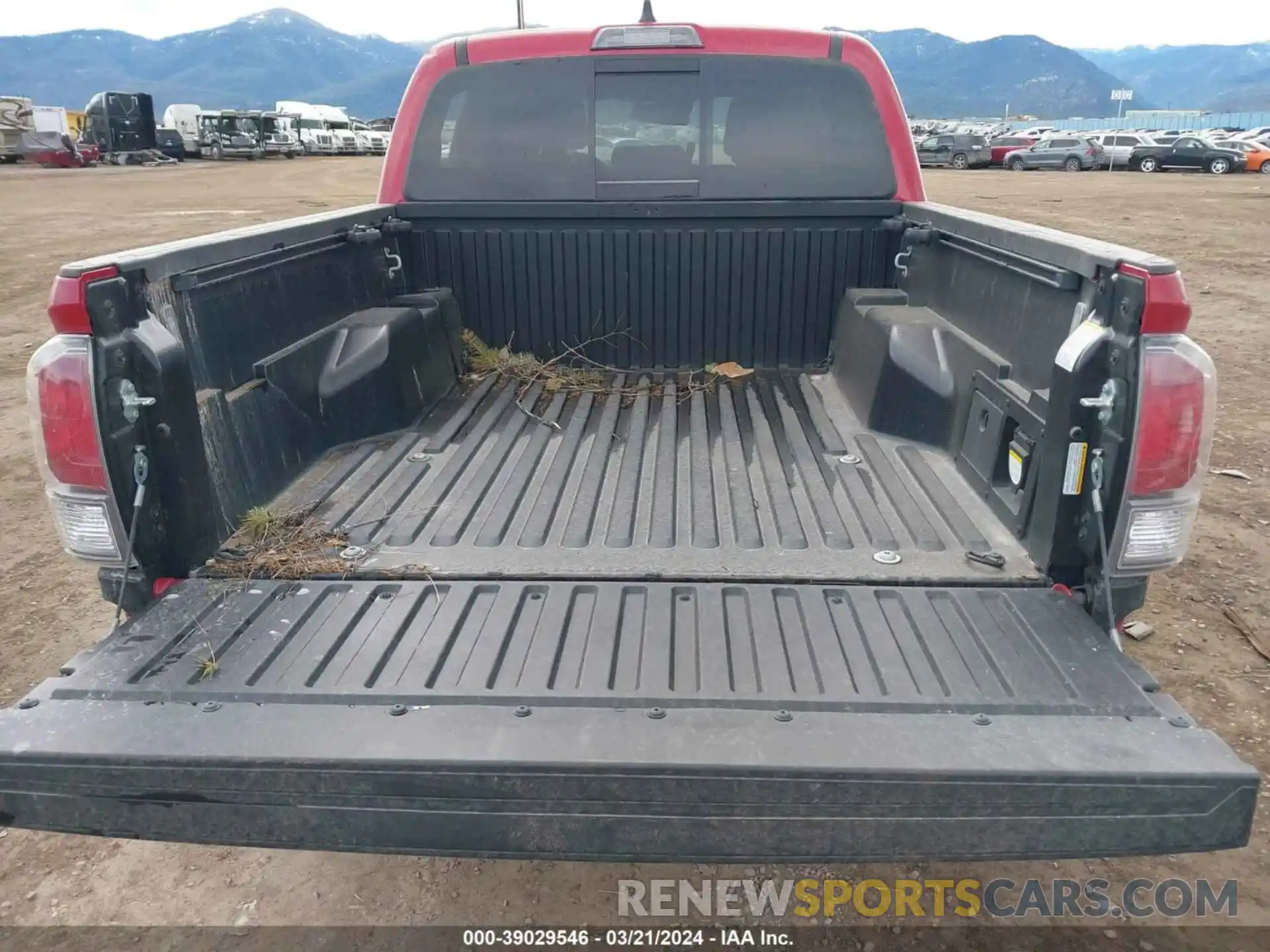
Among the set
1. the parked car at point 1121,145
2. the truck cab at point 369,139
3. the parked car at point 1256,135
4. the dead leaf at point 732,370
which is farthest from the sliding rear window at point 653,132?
the truck cab at point 369,139

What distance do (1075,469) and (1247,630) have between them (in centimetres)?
249

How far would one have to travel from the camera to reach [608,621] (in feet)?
7.23

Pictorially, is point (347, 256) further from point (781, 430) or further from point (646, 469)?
point (781, 430)

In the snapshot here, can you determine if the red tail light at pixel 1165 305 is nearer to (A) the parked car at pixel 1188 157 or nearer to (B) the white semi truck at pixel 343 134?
(A) the parked car at pixel 1188 157

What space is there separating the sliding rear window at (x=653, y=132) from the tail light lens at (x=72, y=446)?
228 cm

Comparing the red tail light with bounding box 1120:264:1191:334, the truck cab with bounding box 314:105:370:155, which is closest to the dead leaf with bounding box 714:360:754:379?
the red tail light with bounding box 1120:264:1191:334

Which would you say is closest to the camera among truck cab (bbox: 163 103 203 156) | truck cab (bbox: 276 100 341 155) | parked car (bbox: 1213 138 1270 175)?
parked car (bbox: 1213 138 1270 175)

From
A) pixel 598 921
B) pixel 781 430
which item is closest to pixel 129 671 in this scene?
pixel 598 921

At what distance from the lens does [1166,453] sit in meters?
2.04

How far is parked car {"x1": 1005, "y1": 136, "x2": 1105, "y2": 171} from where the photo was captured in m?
35.9

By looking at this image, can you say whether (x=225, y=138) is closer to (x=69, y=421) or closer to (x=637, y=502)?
(x=637, y=502)

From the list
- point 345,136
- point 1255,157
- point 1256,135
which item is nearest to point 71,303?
point 1255,157

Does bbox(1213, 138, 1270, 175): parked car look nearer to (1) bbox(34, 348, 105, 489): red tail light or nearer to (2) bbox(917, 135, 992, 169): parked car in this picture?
(2) bbox(917, 135, 992, 169): parked car

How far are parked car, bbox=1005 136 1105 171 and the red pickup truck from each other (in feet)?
121
